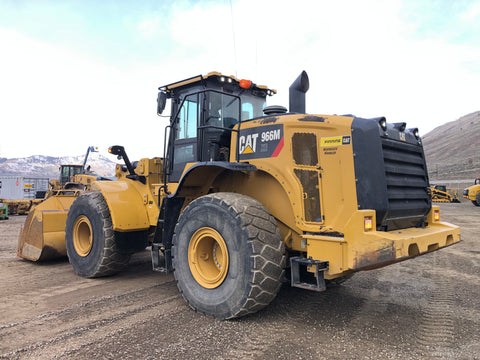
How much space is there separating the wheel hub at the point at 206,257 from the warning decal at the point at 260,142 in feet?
3.33

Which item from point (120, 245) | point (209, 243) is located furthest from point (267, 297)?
point (120, 245)

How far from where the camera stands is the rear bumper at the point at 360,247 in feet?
11.1

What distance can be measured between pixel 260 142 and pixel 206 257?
1.47 m

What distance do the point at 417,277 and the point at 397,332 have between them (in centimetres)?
288

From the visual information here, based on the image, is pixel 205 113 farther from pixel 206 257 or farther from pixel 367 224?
pixel 367 224

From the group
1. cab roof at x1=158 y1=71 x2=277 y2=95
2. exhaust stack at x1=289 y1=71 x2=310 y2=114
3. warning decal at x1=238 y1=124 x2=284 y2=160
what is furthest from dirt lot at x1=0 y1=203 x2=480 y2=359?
cab roof at x1=158 y1=71 x2=277 y2=95

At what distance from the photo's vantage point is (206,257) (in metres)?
4.36

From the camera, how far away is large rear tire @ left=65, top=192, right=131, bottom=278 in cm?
566

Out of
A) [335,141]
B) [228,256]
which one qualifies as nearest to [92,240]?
[228,256]

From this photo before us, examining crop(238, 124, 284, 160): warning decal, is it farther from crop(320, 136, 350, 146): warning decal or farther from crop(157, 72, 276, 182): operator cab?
→ crop(320, 136, 350, 146): warning decal

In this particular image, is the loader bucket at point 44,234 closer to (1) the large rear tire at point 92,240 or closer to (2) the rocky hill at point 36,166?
(1) the large rear tire at point 92,240

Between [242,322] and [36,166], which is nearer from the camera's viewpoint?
[242,322]

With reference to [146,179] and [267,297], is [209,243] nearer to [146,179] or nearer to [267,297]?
[267,297]

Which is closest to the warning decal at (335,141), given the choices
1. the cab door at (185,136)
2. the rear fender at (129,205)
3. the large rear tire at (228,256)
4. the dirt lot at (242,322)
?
the large rear tire at (228,256)
